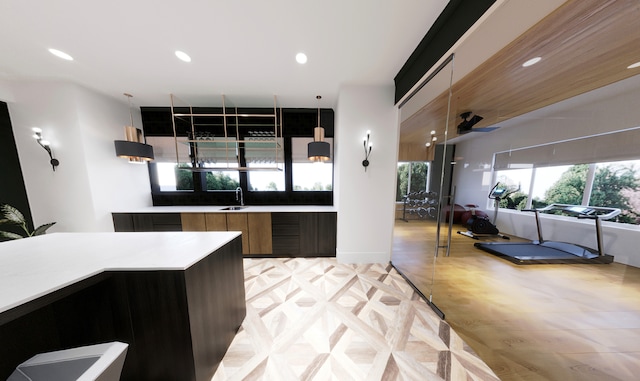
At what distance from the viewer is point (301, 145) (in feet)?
12.4

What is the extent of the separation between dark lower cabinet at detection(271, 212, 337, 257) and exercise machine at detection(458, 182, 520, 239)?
251cm

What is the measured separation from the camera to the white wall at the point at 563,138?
1223 mm

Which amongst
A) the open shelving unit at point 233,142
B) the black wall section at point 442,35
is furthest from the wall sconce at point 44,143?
the black wall section at point 442,35

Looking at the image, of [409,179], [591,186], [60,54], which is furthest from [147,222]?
[591,186]

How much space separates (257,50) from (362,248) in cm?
328

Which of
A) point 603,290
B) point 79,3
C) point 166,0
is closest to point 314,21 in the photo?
point 166,0

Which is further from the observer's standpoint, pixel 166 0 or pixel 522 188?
pixel 522 188

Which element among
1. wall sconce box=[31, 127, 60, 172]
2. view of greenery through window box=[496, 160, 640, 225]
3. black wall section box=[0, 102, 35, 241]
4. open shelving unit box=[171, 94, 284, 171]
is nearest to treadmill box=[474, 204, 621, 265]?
view of greenery through window box=[496, 160, 640, 225]

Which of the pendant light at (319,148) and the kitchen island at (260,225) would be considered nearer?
the pendant light at (319,148)

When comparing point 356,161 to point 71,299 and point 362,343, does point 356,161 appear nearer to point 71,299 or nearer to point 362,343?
point 362,343

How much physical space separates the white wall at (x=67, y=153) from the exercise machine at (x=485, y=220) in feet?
21.2

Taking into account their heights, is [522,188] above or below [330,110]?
→ below

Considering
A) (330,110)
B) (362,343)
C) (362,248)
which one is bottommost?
(362,343)

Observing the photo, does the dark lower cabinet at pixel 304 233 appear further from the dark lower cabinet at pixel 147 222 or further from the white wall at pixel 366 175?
the dark lower cabinet at pixel 147 222
